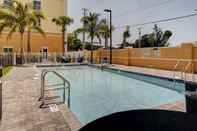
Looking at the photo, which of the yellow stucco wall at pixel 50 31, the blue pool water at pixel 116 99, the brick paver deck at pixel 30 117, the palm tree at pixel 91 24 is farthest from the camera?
the yellow stucco wall at pixel 50 31

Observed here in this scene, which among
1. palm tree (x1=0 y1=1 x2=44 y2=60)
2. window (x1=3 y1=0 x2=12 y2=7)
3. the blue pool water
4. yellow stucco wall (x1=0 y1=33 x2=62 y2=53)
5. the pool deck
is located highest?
window (x1=3 y1=0 x2=12 y2=7)

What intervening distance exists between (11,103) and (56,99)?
4.06ft

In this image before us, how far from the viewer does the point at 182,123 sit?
145 cm

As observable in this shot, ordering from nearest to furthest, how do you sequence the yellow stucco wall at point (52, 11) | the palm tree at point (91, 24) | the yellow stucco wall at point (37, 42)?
the yellow stucco wall at point (37, 42), the palm tree at point (91, 24), the yellow stucco wall at point (52, 11)

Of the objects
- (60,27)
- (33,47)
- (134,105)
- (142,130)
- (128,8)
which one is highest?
(128,8)

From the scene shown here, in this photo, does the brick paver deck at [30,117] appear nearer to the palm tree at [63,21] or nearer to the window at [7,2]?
the palm tree at [63,21]

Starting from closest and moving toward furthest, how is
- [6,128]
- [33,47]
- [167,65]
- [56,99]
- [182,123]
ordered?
[182,123]
[6,128]
[56,99]
[167,65]
[33,47]

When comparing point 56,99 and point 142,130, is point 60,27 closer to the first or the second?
point 56,99

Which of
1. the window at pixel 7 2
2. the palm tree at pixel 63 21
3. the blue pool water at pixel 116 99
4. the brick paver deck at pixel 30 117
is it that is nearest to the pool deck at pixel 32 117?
the brick paver deck at pixel 30 117

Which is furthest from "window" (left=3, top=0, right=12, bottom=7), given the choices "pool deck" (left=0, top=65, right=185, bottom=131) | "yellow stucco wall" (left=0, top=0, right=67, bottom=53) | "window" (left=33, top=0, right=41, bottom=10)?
"pool deck" (left=0, top=65, right=185, bottom=131)

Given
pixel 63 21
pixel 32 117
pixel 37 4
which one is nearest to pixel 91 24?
pixel 63 21

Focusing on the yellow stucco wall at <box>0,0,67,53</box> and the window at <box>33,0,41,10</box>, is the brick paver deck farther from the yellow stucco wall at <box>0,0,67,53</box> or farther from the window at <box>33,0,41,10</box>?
the window at <box>33,0,41,10</box>

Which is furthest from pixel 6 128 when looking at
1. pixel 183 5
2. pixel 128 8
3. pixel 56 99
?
pixel 128 8

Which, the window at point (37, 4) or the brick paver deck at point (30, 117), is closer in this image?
the brick paver deck at point (30, 117)
